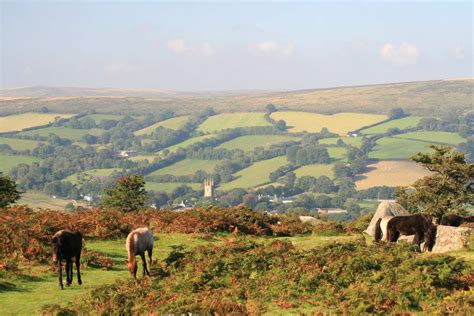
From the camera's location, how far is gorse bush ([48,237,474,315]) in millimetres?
19609

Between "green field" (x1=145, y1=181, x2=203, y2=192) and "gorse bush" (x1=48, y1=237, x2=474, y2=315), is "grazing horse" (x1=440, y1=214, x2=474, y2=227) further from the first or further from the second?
"green field" (x1=145, y1=181, x2=203, y2=192)

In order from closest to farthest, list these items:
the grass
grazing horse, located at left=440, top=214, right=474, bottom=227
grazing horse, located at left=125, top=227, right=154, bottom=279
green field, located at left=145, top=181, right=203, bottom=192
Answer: grazing horse, located at left=125, top=227, right=154, bottom=279 < grazing horse, located at left=440, top=214, right=474, bottom=227 < the grass < green field, located at left=145, top=181, right=203, bottom=192

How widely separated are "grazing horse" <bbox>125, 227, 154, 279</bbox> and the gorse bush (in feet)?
2.41

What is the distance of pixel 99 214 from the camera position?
35.5 metres

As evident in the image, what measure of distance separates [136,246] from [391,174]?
539 feet

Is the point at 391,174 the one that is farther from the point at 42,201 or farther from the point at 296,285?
the point at 296,285

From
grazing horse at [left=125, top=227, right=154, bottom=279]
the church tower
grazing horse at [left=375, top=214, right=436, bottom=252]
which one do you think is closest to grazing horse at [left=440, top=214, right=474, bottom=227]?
grazing horse at [left=375, top=214, right=436, bottom=252]

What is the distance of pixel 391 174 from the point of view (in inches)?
7160

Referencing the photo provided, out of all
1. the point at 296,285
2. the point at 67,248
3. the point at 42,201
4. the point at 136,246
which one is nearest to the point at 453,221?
the point at 296,285

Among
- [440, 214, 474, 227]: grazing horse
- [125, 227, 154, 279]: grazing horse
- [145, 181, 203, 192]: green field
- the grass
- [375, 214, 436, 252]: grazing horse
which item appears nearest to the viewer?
[125, 227, 154, 279]: grazing horse

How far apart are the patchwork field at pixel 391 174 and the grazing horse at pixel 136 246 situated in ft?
503

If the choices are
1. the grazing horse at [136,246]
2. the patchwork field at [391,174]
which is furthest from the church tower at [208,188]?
the grazing horse at [136,246]

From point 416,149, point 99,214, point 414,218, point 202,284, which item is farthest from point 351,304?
point 416,149

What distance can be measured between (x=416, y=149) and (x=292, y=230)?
168330 millimetres
